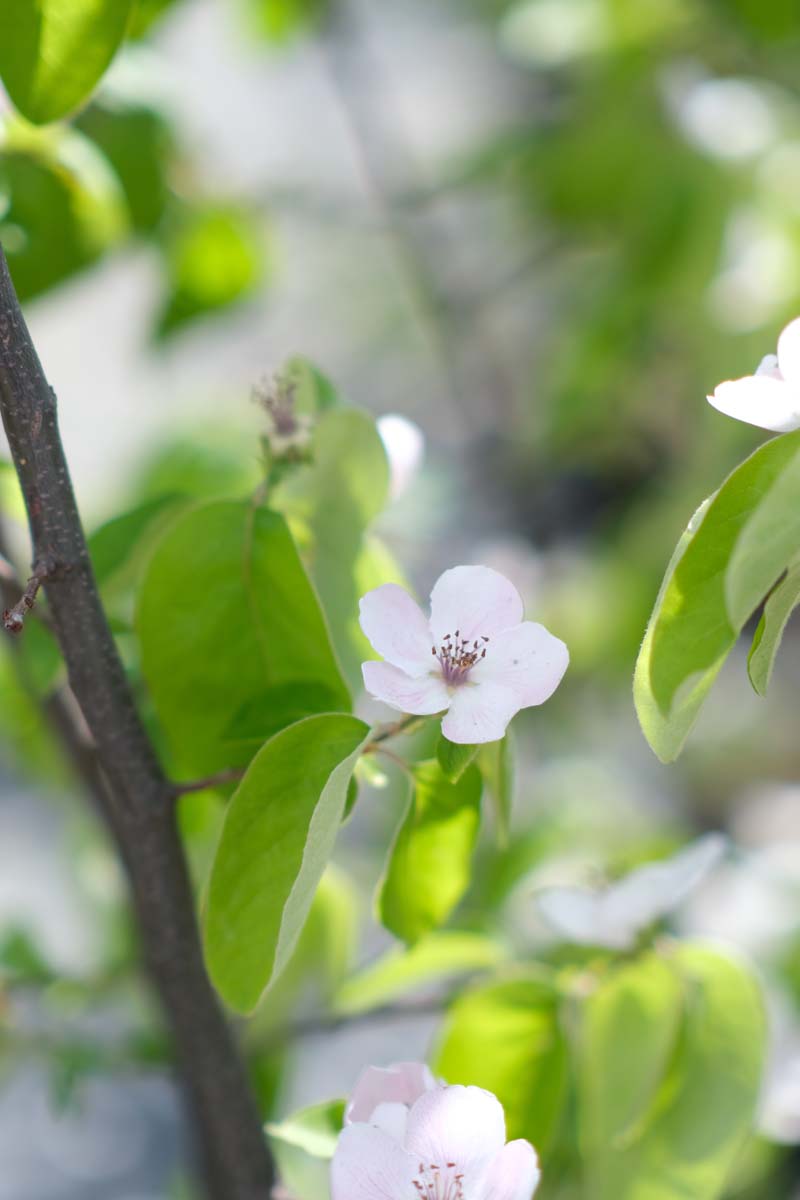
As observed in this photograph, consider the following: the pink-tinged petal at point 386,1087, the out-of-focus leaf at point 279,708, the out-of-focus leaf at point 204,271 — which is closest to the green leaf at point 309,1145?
the pink-tinged petal at point 386,1087

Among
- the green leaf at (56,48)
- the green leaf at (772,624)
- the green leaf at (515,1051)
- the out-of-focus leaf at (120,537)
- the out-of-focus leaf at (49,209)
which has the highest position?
the green leaf at (56,48)

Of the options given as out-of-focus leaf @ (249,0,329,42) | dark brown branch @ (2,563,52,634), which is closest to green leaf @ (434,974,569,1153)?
dark brown branch @ (2,563,52,634)

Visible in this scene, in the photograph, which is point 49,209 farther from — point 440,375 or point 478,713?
point 440,375

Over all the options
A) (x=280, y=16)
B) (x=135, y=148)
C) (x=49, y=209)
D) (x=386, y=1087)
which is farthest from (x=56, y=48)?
(x=280, y=16)

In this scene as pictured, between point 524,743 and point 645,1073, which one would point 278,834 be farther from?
point 524,743

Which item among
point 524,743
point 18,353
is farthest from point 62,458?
point 524,743

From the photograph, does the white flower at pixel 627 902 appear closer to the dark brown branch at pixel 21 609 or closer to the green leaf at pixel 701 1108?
the green leaf at pixel 701 1108
